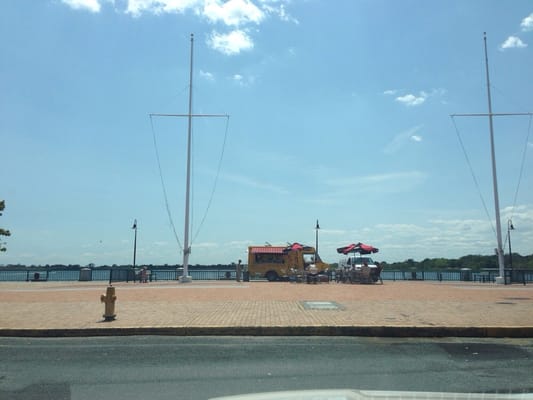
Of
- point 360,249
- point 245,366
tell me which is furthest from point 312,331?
point 360,249

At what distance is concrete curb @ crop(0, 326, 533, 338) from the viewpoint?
360 inches

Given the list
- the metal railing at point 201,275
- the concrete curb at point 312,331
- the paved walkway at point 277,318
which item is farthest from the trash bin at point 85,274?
the concrete curb at point 312,331

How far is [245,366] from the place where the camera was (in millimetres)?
6770

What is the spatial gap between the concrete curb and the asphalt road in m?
0.29

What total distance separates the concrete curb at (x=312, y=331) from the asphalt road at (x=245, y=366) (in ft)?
0.96

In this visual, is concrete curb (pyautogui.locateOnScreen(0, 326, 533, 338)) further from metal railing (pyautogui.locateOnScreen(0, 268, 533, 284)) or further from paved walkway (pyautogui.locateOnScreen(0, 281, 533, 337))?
metal railing (pyautogui.locateOnScreen(0, 268, 533, 284))

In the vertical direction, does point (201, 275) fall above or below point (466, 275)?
below

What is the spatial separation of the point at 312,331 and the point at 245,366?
2.72 m

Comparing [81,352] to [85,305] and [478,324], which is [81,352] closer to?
[85,305]

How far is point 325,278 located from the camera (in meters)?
28.6

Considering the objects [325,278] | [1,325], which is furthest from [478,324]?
[325,278]

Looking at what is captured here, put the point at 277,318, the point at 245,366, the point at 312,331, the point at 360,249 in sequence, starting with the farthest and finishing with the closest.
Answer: the point at 360,249, the point at 277,318, the point at 312,331, the point at 245,366

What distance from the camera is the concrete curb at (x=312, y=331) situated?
30.0 feet

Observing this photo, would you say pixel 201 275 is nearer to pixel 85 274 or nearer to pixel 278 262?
pixel 278 262
